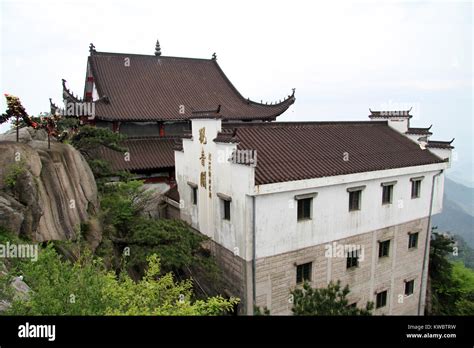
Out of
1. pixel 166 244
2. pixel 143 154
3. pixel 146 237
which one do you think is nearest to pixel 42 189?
pixel 146 237

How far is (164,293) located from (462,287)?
21314mm

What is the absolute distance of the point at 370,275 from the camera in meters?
16.4

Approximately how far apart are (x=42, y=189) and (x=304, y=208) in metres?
9.18

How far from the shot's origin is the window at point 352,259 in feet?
51.0

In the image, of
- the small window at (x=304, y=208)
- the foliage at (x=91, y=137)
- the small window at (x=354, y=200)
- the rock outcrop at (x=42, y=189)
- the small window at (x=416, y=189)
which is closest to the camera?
the rock outcrop at (x=42, y=189)

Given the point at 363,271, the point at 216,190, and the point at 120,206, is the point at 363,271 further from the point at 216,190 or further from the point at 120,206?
the point at 120,206

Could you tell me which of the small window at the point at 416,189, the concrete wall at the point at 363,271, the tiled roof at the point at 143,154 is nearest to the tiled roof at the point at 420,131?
the small window at the point at 416,189

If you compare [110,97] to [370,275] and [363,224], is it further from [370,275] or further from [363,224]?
[370,275]

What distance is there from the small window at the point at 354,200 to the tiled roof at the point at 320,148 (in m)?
1.04

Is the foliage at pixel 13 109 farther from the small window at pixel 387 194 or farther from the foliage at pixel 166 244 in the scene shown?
the small window at pixel 387 194

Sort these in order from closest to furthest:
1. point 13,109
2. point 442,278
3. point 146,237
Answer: point 13,109 → point 146,237 → point 442,278

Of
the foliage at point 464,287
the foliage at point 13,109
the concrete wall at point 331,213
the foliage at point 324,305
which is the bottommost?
the foliage at point 464,287

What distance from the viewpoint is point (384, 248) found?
16.9 meters
